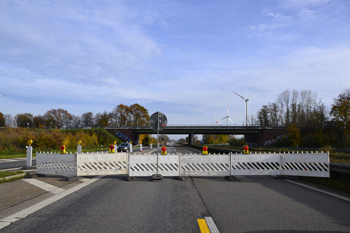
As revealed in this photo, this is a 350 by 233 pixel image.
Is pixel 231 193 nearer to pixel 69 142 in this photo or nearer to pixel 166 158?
pixel 166 158

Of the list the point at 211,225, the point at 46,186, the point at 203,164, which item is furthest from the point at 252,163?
the point at 46,186

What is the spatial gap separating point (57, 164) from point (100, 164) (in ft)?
6.31

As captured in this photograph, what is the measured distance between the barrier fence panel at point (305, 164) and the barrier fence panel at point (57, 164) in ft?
30.4

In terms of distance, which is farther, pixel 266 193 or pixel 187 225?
pixel 266 193

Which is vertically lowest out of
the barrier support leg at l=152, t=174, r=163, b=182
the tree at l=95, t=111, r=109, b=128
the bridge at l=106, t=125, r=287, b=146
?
the barrier support leg at l=152, t=174, r=163, b=182

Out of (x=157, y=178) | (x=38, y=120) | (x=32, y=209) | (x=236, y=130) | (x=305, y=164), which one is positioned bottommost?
(x=157, y=178)

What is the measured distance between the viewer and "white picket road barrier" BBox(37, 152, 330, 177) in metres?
11.0

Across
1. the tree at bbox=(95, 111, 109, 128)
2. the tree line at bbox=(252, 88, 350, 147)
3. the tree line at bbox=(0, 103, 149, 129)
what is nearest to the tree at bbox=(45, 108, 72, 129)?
the tree line at bbox=(0, 103, 149, 129)

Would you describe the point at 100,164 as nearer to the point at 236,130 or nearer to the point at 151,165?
the point at 151,165

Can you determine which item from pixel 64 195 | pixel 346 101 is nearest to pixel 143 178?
pixel 64 195

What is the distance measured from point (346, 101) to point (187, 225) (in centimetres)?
5294

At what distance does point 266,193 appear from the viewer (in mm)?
8086

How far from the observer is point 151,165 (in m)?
11.2

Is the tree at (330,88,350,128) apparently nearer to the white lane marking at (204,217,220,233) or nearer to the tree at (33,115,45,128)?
the white lane marking at (204,217,220,233)
